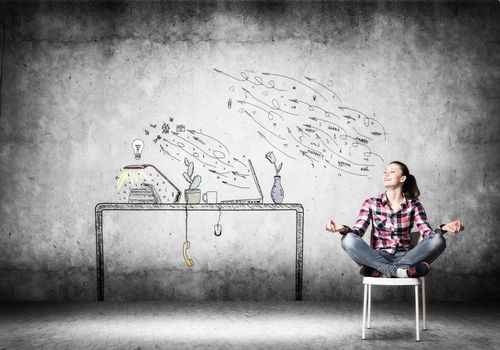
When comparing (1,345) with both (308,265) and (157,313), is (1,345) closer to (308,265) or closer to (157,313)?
(157,313)

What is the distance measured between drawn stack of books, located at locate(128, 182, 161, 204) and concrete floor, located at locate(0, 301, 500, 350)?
882 millimetres

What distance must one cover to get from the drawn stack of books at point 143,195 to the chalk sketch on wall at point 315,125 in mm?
1088

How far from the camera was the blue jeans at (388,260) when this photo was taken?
4500 millimetres

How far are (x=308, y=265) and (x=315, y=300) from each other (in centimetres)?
31

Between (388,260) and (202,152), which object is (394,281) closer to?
(388,260)

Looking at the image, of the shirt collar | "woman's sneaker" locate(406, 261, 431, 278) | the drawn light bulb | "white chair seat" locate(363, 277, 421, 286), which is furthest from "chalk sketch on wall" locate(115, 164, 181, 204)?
"woman's sneaker" locate(406, 261, 431, 278)

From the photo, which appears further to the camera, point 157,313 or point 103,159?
point 103,159

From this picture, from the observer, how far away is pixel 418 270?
14.7ft

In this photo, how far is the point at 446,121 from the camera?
20.1ft

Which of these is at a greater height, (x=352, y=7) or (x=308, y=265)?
(x=352, y=7)

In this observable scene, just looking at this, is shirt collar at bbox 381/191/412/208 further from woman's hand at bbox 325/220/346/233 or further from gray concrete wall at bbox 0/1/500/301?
gray concrete wall at bbox 0/1/500/301

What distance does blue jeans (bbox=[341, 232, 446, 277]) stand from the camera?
450 centimetres

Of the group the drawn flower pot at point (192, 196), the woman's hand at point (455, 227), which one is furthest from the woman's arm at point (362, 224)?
the drawn flower pot at point (192, 196)

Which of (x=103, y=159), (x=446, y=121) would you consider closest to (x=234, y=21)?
(x=103, y=159)
